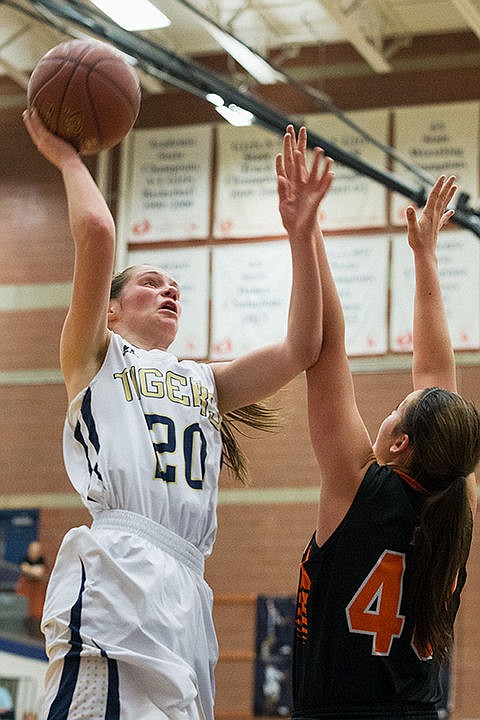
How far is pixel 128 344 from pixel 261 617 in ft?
32.5

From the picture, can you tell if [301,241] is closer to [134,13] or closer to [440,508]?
[440,508]

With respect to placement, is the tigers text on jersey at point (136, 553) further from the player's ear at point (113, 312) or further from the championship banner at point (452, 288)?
the championship banner at point (452, 288)

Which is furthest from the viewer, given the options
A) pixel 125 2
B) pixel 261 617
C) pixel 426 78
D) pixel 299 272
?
pixel 426 78

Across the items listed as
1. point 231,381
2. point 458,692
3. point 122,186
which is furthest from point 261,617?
point 231,381

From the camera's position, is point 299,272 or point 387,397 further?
point 387,397

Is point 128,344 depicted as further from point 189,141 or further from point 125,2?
point 189,141

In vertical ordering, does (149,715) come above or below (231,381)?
below

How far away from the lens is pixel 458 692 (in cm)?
1213

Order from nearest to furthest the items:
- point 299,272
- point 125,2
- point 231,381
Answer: point 299,272 → point 231,381 → point 125,2

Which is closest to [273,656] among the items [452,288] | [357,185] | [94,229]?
[452,288]

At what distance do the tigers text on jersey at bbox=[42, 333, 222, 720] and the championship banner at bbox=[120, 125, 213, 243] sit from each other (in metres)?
10.9

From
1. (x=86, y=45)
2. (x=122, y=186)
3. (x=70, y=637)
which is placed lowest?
(x=70, y=637)

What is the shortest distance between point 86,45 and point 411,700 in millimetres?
2178

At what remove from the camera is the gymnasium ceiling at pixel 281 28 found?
13219mm
